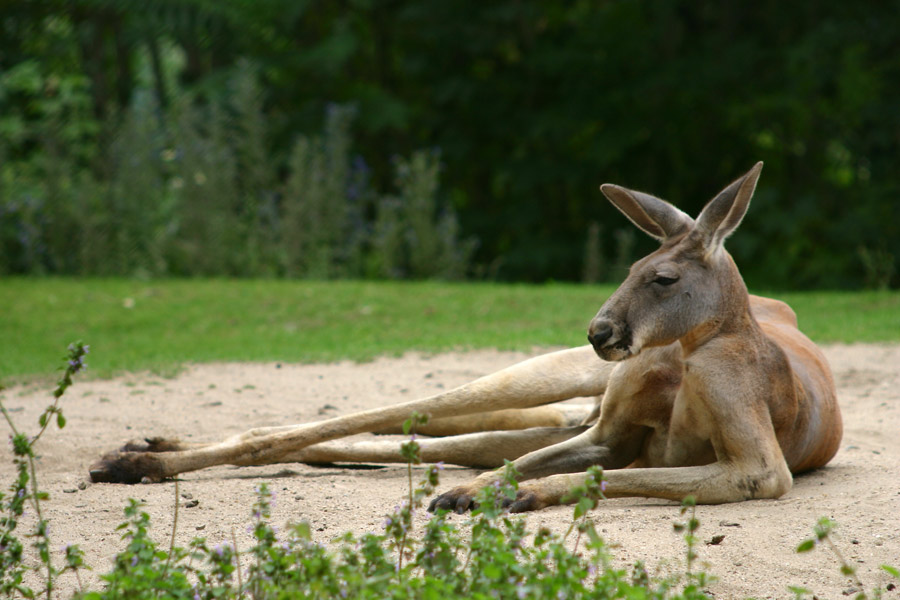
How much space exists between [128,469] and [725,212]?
7.76ft

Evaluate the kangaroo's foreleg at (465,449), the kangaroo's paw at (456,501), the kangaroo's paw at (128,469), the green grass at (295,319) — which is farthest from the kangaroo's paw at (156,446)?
the green grass at (295,319)

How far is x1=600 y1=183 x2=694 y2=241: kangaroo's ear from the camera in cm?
366

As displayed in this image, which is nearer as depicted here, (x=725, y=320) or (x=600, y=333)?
(x=600, y=333)

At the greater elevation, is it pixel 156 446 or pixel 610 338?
pixel 610 338

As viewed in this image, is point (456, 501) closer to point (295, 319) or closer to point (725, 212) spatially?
point (725, 212)

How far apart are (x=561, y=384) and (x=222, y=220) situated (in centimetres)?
683

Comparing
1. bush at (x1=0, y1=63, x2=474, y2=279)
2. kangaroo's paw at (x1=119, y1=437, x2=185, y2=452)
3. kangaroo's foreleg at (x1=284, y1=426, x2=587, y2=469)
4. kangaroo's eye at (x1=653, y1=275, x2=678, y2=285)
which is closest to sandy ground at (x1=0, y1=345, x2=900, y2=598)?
kangaroo's foreleg at (x1=284, y1=426, x2=587, y2=469)

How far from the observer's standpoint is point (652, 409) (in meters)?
3.79

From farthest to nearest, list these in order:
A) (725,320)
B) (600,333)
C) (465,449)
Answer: (465,449), (725,320), (600,333)

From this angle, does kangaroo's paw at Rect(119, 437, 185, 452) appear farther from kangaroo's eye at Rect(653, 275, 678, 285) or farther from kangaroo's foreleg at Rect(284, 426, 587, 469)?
kangaroo's eye at Rect(653, 275, 678, 285)

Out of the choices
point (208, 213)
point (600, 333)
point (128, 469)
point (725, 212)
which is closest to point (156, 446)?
point (128, 469)

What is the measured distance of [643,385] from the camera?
148 inches

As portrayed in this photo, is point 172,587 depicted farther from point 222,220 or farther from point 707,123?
point 707,123

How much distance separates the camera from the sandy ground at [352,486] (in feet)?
9.71
